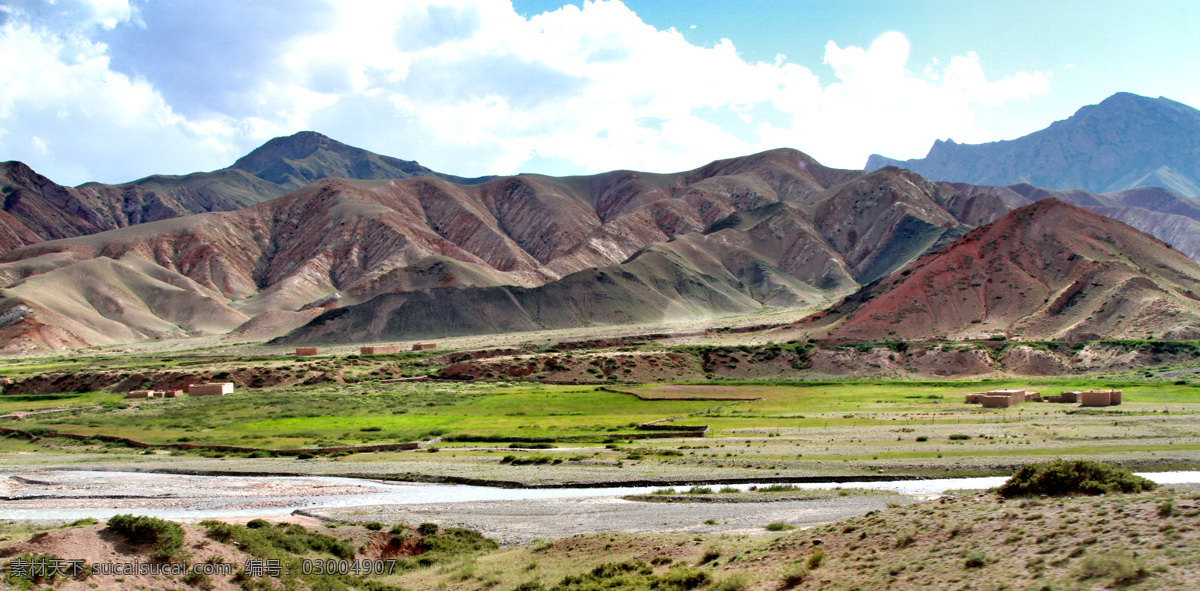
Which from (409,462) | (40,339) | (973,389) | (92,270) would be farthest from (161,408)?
(92,270)

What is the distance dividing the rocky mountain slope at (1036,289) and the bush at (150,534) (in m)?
90.0

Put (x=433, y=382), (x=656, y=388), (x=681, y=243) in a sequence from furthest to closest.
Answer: (x=681, y=243) → (x=433, y=382) → (x=656, y=388)

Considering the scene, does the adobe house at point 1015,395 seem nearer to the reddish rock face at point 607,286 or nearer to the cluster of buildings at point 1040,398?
the cluster of buildings at point 1040,398

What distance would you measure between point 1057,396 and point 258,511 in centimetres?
5045

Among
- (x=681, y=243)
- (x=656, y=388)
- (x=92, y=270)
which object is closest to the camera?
(x=656, y=388)

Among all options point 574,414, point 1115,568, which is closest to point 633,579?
point 1115,568

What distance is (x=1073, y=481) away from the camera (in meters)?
17.3

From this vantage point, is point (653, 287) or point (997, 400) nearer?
point (997, 400)

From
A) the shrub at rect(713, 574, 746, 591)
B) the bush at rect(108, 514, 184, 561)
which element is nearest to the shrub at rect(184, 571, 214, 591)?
the bush at rect(108, 514, 184, 561)

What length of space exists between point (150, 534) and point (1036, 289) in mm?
104907

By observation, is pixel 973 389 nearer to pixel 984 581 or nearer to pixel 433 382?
pixel 433 382

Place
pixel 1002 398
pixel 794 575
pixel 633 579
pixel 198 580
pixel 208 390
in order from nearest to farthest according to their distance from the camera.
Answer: pixel 794 575
pixel 198 580
pixel 633 579
pixel 1002 398
pixel 208 390

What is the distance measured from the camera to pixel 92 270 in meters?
173

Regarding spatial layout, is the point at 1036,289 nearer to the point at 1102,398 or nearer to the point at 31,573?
the point at 1102,398
